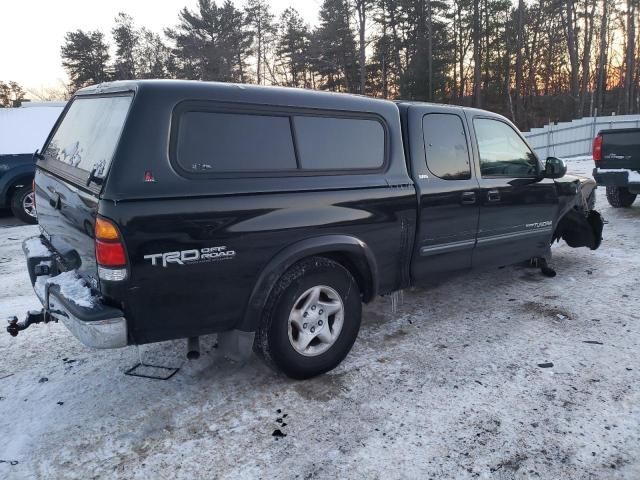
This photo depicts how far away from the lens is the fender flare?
2.96 meters

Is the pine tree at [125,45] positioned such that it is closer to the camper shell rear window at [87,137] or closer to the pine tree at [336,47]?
the pine tree at [336,47]

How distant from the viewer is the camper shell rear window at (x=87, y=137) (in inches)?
107

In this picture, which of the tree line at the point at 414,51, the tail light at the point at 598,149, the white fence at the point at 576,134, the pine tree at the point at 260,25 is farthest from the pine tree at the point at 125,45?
the tail light at the point at 598,149

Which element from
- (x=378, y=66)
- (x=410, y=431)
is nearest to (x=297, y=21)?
(x=378, y=66)

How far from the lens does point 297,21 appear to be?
137 feet

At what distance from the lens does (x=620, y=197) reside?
9.11 m

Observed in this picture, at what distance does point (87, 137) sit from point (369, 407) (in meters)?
2.50

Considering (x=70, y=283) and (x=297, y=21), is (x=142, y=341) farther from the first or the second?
(x=297, y=21)

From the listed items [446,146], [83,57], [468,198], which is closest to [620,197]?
[468,198]

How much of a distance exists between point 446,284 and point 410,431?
2804mm

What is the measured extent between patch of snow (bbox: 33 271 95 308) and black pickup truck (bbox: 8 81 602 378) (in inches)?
0.4

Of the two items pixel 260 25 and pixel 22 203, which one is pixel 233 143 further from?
pixel 260 25

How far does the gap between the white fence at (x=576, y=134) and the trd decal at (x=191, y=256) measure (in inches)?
792

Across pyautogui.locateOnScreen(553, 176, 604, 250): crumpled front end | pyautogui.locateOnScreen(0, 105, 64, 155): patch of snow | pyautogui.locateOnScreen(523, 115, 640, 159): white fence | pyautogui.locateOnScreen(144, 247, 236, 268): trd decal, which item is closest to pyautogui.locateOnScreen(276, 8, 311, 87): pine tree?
pyautogui.locateOnScreen(523, 115, 640, 159): white fence
